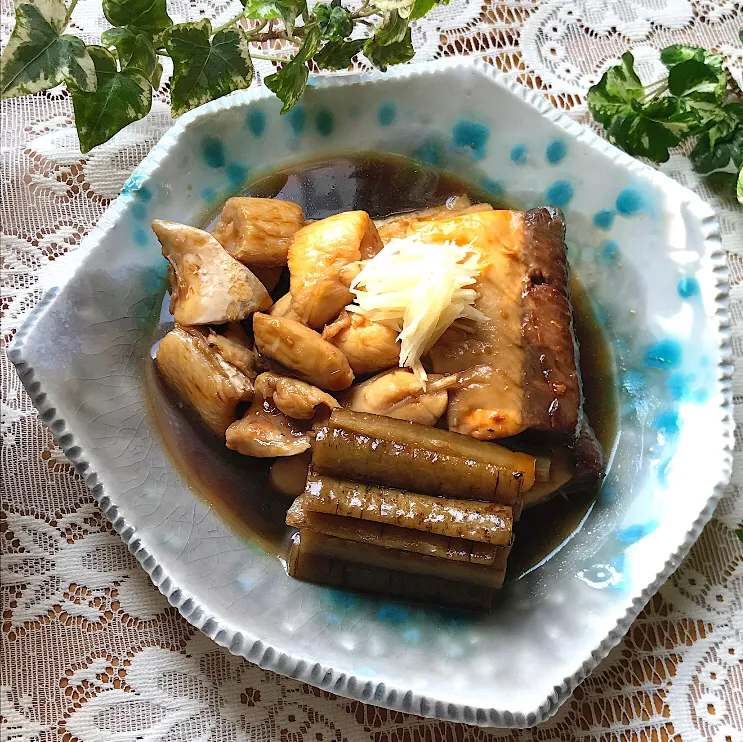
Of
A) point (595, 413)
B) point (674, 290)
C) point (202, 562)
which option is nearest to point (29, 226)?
point (202, 562)

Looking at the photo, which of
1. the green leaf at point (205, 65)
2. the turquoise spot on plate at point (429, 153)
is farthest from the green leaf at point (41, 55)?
the turquoise spot on plate at point (429, 153)

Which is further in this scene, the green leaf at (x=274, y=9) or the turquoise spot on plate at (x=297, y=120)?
the turquoise spot on plate at (x=297, y=120)

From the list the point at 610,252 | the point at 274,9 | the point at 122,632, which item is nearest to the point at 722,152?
the point at 610,252

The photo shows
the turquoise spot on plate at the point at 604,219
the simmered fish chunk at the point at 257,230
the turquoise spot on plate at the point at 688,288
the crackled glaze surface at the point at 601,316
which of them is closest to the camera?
the crackled glaze surface at the point at 601,316

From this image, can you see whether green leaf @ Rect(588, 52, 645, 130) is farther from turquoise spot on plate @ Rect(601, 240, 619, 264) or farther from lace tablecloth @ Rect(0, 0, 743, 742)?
lace tablecloth @ Rect(0, 0, 743, 742)

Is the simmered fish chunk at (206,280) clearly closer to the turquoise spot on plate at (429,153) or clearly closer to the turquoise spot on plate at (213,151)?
the turquoise spot on plate at (213,151)

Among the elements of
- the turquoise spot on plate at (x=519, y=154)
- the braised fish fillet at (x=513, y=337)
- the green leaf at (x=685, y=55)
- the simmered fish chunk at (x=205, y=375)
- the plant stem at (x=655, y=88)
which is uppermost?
the green leaf at (x=685, y=55)

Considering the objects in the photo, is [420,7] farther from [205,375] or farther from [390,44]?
[205,375]

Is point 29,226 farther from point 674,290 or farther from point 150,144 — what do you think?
point 674,290
